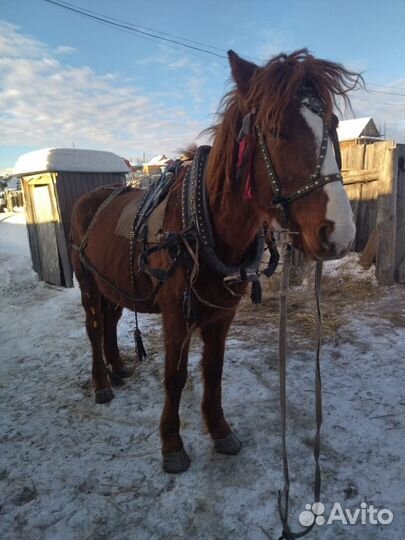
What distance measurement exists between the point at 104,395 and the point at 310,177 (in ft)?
9.12

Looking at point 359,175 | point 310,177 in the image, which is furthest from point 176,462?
point 359,175

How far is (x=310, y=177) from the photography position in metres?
1.40

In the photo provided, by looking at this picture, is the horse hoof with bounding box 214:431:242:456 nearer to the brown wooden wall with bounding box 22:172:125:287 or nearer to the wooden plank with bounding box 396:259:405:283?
the wooden plank with bounding box 396:259:405:283

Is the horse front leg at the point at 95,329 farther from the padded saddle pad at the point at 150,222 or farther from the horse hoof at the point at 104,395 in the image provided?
the padded saddle pad at the point at 150,222

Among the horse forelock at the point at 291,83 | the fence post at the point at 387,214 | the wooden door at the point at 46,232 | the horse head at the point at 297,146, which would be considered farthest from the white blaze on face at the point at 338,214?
the wooden door at the point at 46,232

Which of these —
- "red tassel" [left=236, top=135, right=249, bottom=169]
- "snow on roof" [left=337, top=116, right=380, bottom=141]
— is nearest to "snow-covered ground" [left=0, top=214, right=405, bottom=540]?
"red tassel" [left=236, top=135, right=249, bottom=169]

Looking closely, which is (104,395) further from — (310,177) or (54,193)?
(54,193)

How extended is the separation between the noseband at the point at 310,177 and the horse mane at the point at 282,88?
47 mm

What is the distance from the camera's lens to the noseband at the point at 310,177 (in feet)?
4.54

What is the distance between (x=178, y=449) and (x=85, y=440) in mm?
834

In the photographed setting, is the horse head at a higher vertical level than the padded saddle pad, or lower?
higher

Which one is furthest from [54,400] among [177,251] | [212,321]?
[177,251]

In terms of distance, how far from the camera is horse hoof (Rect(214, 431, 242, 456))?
2.47 metres

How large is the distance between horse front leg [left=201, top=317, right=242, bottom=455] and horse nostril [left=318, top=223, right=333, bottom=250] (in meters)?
1.19
